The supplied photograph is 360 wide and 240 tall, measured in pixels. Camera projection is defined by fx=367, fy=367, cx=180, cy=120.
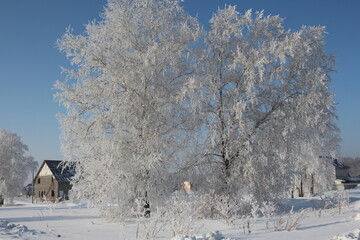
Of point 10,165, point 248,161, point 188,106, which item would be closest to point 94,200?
point 188,106

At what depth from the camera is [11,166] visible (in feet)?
137

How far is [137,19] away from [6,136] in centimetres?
3249

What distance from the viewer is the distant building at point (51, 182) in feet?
167

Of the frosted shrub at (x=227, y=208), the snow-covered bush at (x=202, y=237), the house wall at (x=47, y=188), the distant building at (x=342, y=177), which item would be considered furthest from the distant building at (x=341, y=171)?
the snow-covered bush at (x=202, y=237)

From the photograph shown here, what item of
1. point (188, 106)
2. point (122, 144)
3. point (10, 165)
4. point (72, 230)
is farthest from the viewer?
point (10, 165)

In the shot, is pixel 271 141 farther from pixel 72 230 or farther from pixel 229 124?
pixel 72 230

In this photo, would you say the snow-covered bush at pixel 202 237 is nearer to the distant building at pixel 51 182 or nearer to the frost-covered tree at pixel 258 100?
the frost-covered tree at pixel 258 100

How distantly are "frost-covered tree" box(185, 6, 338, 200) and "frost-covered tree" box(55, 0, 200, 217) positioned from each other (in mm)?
1583

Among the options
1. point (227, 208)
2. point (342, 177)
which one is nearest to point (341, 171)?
point (342, 177)

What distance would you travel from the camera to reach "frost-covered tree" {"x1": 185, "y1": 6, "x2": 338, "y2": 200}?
16328 mm

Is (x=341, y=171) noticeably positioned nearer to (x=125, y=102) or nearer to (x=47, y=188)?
(x=47, y=188)

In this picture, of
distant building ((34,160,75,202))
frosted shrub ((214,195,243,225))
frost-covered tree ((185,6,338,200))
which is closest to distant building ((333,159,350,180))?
distant building ((34,160,75,202))

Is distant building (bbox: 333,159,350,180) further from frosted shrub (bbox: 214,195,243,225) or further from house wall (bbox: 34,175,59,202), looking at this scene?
frosted shrub (bbox: 214,195,243,225)

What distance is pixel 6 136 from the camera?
139ft
